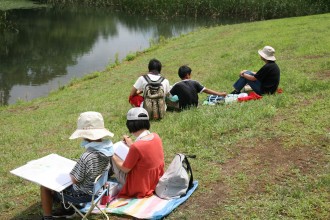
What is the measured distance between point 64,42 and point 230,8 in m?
13.5

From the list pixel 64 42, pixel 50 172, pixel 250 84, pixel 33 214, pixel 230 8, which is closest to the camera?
pixel 50 172

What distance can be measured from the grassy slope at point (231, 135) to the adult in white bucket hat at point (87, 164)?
2.02 feet

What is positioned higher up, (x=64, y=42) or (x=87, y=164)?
(x=87, y=164)

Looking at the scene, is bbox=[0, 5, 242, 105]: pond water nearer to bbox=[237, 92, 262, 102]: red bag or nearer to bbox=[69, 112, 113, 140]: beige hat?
bbox=[237, 92, 262, 102]: red bag

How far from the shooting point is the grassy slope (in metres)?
4.59

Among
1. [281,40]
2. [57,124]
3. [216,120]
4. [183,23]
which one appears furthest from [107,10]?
[216,120]

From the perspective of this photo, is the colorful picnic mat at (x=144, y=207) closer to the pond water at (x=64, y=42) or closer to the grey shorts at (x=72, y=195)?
the grey shorts at (x=72, y=195)

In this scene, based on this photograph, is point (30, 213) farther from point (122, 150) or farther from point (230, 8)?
point (230, 8)

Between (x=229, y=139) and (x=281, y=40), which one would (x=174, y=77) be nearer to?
(x=281, y=40)

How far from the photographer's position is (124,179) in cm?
477

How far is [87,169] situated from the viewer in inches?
171

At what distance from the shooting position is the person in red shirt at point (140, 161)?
451 cm

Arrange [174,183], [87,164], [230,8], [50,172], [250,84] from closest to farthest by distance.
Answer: [87,164] → [50,172] → [174,183] → [250,84] → [230,8]

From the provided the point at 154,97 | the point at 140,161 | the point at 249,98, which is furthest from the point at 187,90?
the point at 140,161
